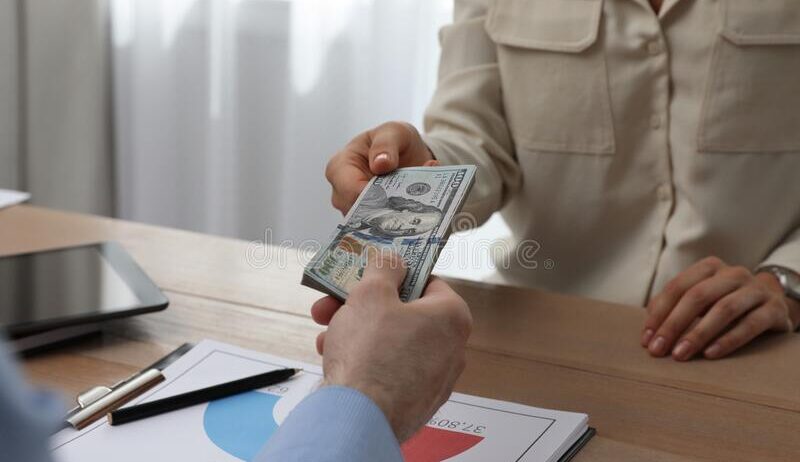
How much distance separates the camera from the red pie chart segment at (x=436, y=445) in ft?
2.19

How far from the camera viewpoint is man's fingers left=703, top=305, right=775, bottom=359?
0.85 meters

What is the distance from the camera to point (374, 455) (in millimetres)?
526

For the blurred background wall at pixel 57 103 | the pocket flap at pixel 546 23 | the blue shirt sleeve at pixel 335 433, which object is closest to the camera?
the blue shirt sleeve at pixel 335 433

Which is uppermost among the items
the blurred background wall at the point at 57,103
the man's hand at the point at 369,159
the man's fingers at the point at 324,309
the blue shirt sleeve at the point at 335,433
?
the man's hand at the point at 369,159

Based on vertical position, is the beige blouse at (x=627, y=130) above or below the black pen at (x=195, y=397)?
above

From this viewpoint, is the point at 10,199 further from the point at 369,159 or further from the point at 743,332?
the point at 743,332

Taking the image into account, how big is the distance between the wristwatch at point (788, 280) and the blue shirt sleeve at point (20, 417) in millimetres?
935

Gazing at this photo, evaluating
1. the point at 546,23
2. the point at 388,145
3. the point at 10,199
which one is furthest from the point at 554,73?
the point at 10,199

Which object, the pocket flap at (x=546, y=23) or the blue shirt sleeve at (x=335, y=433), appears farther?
the pocket flap at (x=546, y=23)

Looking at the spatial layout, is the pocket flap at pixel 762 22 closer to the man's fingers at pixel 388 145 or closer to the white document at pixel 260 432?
the man's fingers at pixel 388 145

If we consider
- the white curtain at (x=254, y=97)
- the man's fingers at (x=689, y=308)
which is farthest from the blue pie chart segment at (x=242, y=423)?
the white curtain at (x=254, y=97)

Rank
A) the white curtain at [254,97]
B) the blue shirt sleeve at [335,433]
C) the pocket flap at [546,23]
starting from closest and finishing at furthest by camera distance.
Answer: the blue shirt sleeve at [335,433] < the pocket flap at [546,23] < the white curtain at [254,97]

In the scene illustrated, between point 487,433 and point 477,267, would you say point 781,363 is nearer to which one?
point 487,433

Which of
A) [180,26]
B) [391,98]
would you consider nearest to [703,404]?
[391,98]
